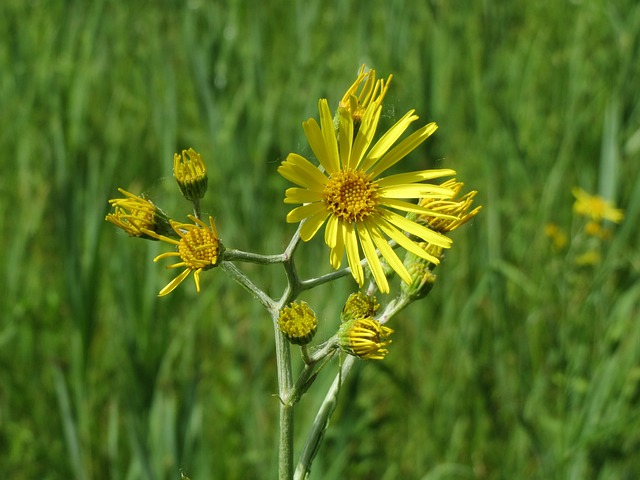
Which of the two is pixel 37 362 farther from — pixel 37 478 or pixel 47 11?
pixel 47 11

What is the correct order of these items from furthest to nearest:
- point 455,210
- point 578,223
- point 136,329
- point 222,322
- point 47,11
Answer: point 47,11, point 578,223, point 222,322, point 136,329, point 455,210

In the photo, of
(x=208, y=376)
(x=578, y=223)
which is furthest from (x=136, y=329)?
(x=578, y=223)

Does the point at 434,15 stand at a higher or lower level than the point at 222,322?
higher

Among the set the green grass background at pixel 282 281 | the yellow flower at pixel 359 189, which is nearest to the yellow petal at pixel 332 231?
the yellow flower at pixel 359 189

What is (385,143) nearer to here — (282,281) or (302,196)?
(302,196)

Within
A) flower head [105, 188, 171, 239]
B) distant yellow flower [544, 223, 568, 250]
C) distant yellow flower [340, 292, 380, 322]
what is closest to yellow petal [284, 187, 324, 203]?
distant yellow flower [340, 292, 380, 322]

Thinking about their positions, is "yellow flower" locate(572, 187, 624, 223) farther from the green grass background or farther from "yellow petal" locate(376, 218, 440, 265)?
"yellow petal" locate(376, 218, 440, 265)
